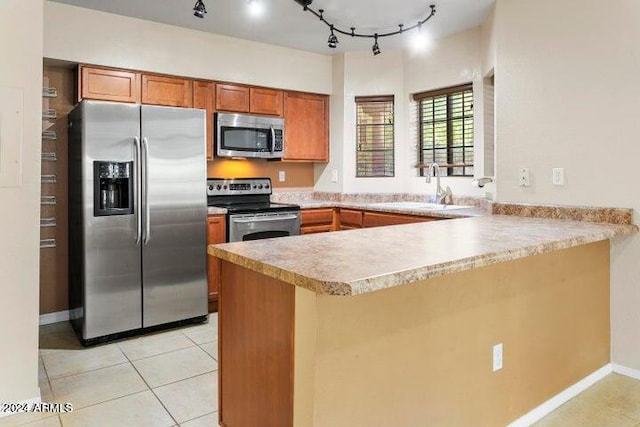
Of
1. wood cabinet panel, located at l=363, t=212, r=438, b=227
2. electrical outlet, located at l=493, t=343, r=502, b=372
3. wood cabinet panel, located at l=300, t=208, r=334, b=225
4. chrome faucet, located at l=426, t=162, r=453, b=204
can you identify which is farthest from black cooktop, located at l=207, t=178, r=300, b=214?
electrical outlet, located at l=493, t=343, r=502, b=372

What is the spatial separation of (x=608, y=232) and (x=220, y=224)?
277 cm

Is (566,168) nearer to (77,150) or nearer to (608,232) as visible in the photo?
(608,232)

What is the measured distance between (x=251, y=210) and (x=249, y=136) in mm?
835

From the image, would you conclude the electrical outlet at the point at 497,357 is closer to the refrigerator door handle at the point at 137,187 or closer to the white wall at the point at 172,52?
the refrigerator door handle at the point at 137,187

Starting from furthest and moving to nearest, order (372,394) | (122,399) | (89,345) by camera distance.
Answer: (89,345) → (122,399) → (372,394)

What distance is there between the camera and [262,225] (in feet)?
13.1

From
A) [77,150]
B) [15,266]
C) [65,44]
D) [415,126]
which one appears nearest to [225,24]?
[65,44]

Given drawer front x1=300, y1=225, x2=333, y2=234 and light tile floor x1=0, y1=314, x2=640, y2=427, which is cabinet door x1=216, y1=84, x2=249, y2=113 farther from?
light tile floor x1=0, y1=314, x2=640, y2=427

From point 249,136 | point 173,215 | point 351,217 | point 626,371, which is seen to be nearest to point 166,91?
point 249,136

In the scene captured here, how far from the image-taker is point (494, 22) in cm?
341

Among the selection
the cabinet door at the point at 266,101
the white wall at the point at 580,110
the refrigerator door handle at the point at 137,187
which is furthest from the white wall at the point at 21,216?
the white wall at the point at 580,110

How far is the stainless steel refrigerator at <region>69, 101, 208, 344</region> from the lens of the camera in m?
3.12

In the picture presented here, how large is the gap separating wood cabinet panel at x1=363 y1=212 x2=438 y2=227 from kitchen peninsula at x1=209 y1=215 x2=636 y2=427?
1.30 metres

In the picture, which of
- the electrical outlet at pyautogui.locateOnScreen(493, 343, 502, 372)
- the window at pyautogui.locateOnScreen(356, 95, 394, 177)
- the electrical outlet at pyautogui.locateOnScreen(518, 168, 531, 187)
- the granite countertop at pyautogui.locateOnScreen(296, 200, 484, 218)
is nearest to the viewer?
the electrical outlet at pyautogui.locateOnScreen(493, 343, 502, 372)
